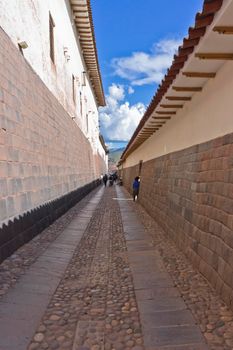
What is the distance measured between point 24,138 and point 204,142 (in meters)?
3.33

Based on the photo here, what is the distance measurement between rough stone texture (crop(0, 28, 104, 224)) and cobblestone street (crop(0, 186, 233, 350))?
1032 mm

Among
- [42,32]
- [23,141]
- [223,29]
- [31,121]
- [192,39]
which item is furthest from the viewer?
[42,32]

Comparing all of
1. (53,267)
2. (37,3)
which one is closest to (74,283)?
(53,267)

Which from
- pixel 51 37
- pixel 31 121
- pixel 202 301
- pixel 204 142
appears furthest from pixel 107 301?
pixel 51 37

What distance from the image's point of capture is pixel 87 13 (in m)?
15.3

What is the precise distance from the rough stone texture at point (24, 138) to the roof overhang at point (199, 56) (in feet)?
8.03

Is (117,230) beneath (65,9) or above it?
beneath

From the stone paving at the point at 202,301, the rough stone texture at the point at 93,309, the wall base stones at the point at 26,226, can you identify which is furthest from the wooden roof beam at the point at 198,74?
the wall base stones at the point at 26,226

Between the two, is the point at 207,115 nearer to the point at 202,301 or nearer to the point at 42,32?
the point at 202,301

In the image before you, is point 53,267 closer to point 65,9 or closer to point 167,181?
point 167,181

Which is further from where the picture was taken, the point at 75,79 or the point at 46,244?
the point at 75,79

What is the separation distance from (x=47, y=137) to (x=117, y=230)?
2.97 meters

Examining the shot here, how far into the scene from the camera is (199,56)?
11.7 feet

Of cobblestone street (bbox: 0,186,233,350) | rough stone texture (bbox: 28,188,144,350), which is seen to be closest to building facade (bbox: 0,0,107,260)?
cobblestone street (bbox: 0,186,233,350)
